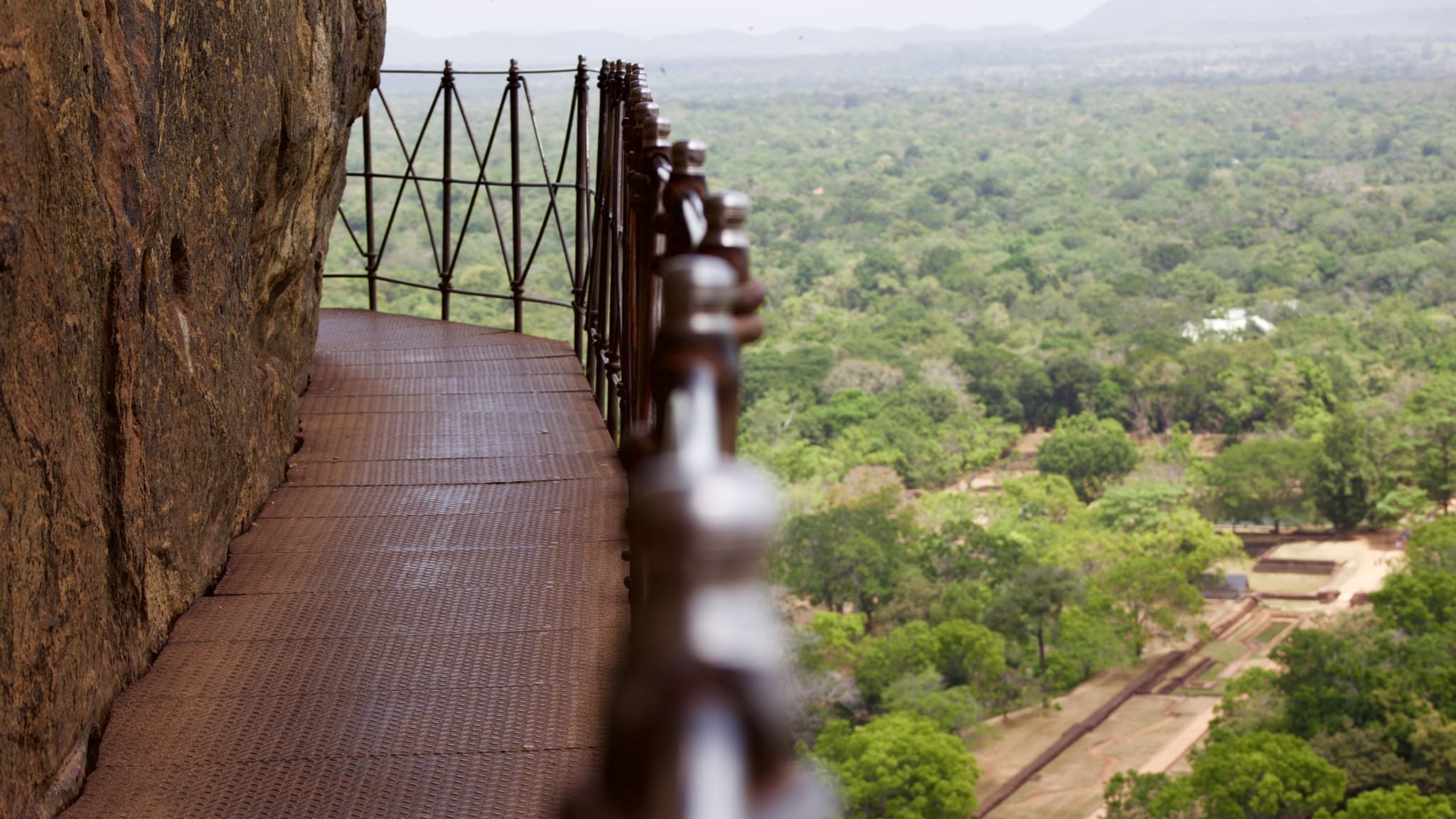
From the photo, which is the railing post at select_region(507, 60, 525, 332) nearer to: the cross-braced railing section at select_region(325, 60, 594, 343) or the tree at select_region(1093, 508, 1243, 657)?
the cross-braced railing section at select_region(325, 60, 594, 343)

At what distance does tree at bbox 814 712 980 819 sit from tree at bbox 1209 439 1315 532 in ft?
48.2

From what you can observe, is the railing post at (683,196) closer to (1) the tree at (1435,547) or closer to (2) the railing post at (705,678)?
(2) the railing post at (705,678)

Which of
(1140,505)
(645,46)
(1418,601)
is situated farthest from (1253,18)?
(1418,601)

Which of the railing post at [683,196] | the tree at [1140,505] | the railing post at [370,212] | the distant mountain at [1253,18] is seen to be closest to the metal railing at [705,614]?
the railing post at [683,196]

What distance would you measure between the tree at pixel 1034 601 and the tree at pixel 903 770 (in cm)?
595

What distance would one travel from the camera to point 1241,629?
28.5 meters

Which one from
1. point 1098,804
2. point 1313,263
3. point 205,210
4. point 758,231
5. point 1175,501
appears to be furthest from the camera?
point 758,231

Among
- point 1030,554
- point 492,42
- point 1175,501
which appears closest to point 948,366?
point 1175,501

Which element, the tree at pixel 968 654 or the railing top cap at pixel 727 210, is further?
the tree at pixel 968 654

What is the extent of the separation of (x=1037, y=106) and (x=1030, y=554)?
76.5 meters

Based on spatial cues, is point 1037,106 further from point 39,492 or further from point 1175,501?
point 39,492

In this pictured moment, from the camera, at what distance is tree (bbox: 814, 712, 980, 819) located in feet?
67.8

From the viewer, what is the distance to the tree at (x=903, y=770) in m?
20.7

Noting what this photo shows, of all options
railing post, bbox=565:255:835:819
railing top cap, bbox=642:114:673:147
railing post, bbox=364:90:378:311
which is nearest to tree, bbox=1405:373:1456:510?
railing post, bbox=364:90:378:311
